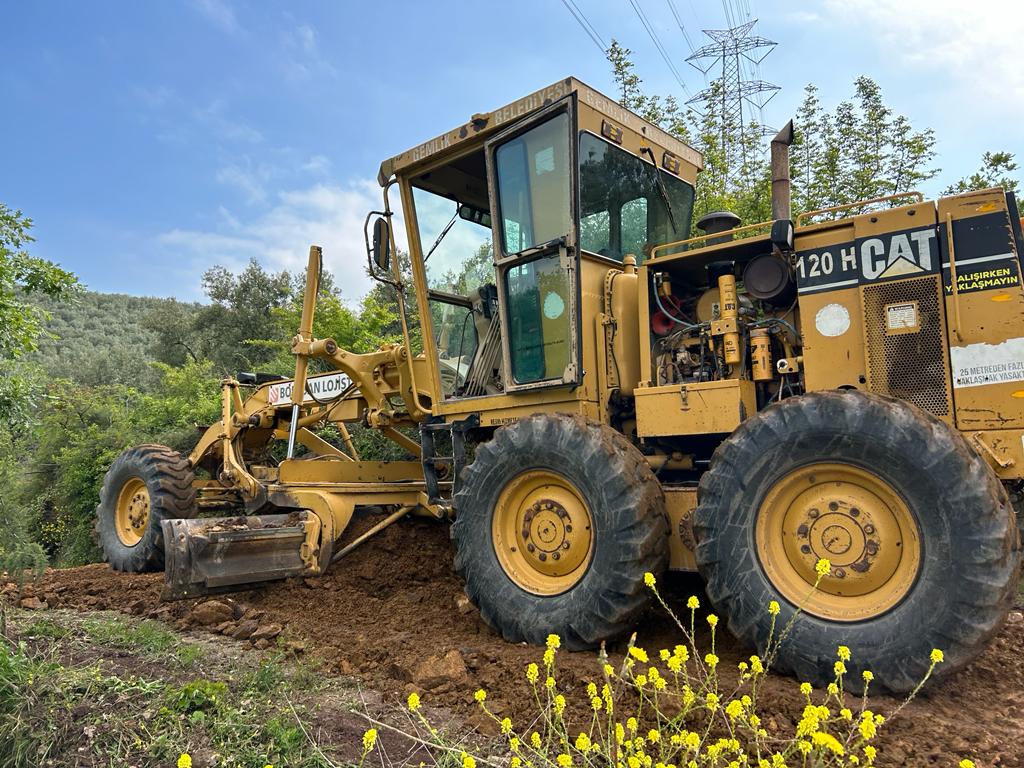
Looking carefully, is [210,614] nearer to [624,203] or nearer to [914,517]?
[624,203]

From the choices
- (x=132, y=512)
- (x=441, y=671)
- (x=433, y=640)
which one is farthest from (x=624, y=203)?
(x=132, y=512)

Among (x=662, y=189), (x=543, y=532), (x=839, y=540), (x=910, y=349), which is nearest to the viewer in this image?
(x=839, y=540)

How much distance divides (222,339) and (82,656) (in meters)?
22.2

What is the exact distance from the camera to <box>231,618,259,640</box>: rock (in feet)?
15.7

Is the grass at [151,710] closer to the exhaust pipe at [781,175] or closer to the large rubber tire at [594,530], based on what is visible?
the large rubber tire at [594,530]

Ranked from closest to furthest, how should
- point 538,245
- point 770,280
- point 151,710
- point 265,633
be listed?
point 151,710, point 770,280, point 265,633, point 538,245

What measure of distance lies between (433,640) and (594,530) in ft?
4.12

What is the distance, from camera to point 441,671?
3586 millimetres

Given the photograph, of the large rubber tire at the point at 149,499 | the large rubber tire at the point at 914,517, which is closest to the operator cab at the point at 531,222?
the large rubber tire at the point at 914,517

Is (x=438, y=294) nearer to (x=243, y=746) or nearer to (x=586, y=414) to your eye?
(x=586, y=414)

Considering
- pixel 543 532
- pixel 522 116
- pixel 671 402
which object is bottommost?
pixel 543 532

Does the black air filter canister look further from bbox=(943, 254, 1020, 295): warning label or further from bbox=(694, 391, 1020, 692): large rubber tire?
bbox=(694, 391, 1020, 692): large rubber tire

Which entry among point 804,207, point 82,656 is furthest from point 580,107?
point 804,207

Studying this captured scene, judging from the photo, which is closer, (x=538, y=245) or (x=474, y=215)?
(x=538, y=245)
